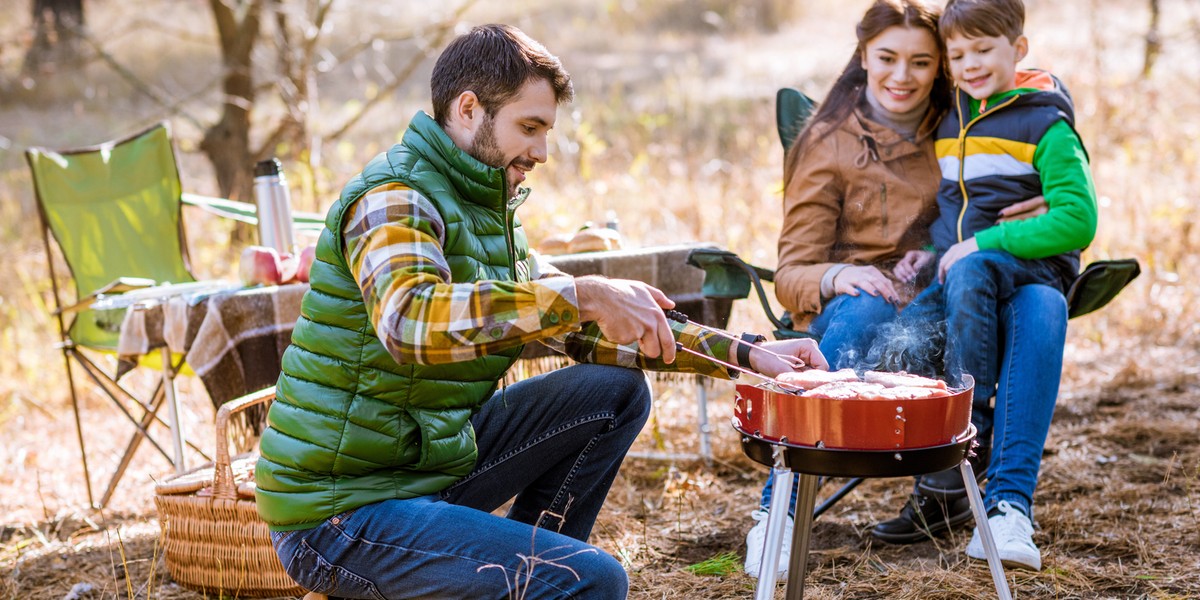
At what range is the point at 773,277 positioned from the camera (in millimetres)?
3133

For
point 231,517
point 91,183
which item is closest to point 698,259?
point 231,517

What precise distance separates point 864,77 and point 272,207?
5.83ft

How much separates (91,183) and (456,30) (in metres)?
2.63

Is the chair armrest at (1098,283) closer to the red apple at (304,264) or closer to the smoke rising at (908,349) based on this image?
the smoke rising at (908,349)

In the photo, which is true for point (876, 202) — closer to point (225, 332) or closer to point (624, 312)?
point (624, 312)

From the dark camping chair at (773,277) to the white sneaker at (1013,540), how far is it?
33 centimetres

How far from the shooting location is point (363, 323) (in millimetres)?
1846

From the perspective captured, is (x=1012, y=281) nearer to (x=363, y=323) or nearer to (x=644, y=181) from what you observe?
(x=363, y=323)

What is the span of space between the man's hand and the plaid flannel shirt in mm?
28

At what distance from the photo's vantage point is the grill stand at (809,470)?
1.68 m

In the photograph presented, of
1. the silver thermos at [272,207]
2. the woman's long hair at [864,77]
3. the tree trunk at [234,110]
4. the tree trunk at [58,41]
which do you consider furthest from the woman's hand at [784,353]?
the tree trunk at [58,41]

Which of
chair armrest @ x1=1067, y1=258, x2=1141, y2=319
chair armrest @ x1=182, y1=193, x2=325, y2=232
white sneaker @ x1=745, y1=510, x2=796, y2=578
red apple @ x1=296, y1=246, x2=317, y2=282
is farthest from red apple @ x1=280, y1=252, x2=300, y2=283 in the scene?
chair armrest @ x1=1067, y1=258, x2=1141, y2=319

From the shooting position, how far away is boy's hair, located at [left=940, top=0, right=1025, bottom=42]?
2695 millimetres

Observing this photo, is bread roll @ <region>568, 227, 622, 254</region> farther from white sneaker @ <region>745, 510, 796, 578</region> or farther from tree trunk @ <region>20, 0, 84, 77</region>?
tree trunk @ <region>20, 0, 84, 77</region>
